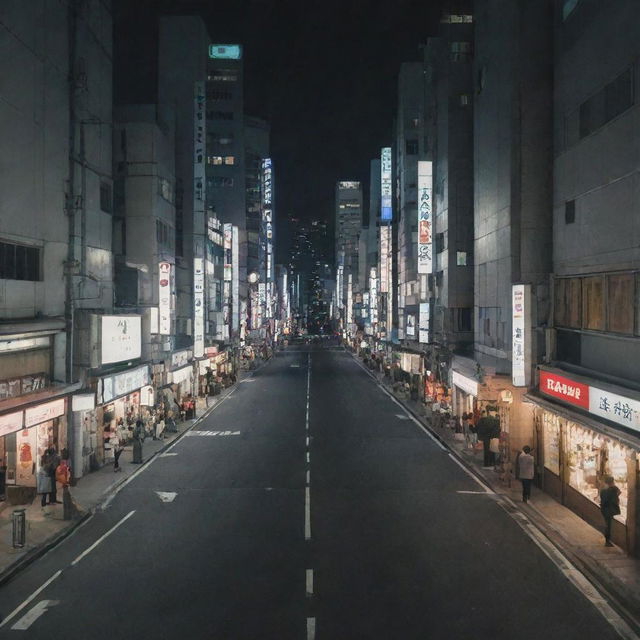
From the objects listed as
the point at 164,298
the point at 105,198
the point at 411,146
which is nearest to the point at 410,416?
the point at 164,298

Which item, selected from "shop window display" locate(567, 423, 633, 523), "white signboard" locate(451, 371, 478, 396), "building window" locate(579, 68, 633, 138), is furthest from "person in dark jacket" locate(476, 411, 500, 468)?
"building window" locate(579, 68, 633, 138)

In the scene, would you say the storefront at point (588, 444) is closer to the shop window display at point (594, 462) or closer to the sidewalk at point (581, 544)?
the shop window display at point (594, 462)

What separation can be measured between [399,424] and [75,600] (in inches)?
1086

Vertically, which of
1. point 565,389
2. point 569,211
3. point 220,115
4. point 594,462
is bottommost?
Result: point 594,462

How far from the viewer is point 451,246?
44000 millimetres

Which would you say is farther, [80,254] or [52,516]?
[80,254]

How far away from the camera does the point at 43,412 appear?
21.7 meters

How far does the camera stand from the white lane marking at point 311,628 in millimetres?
11336

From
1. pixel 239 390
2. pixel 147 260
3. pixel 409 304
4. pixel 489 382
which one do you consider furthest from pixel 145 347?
pixel 409 304

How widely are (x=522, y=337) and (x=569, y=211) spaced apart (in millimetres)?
4789

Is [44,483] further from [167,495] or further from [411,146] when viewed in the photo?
[411,146]

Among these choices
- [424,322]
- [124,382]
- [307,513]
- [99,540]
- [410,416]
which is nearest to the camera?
[99,540]

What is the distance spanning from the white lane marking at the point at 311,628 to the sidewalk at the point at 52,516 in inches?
270

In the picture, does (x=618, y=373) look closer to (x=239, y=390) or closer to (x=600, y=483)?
(x=600, y=483)
